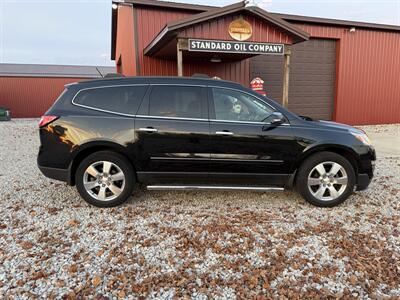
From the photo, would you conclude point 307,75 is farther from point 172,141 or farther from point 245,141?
point 172,141

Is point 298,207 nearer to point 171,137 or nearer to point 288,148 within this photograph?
point 288,148

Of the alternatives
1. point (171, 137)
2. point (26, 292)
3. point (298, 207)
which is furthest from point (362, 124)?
point (26, 292)

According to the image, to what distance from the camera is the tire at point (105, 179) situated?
152 inches

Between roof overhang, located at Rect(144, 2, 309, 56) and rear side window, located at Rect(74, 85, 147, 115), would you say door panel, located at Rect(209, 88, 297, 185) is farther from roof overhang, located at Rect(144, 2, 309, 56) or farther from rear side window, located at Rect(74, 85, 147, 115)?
roof overhang, located at Rect(144, 2, 309, 56)

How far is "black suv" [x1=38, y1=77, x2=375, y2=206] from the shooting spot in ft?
12.6

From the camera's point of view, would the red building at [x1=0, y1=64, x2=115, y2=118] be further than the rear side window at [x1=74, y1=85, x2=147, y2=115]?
Yes

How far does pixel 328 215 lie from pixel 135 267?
2600 mm

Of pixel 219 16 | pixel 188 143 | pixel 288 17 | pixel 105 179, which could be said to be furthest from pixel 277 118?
pixel 288 17

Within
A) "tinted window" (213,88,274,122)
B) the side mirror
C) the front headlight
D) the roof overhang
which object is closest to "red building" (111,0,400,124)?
the roof overhang

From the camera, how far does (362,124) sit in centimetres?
1337

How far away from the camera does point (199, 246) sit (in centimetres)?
301

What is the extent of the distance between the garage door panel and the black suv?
314 inches

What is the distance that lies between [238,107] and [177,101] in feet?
2.83

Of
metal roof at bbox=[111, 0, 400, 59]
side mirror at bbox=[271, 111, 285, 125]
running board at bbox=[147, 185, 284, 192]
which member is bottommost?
running board at bbox=[147, 185, 284, 192]
